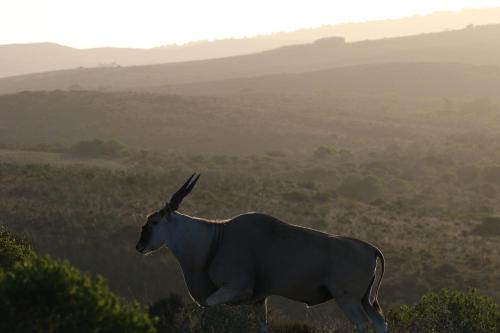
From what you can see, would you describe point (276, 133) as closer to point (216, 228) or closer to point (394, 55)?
point (216, 228)

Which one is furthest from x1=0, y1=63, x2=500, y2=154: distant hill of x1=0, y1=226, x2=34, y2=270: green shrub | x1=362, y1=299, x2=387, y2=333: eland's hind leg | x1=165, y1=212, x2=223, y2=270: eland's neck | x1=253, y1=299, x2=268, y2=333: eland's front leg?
x1=362, y1=299, x2=387, y2=333: eland's hind leg

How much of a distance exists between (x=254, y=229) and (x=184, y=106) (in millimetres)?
78876

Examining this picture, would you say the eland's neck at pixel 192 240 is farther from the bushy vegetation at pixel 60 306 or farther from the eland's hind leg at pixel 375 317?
the bushy vegetation at pixel 60 306

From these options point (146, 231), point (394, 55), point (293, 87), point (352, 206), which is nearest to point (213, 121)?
point (352, 206)

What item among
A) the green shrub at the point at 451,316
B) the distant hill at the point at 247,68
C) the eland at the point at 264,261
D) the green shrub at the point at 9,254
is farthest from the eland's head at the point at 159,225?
the distant hill at the point at 247,68

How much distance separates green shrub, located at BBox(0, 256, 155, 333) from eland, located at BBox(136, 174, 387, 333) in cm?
434

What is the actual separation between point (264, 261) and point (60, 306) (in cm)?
489

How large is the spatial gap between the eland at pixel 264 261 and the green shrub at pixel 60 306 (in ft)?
14.2

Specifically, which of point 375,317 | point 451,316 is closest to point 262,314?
point 375,317

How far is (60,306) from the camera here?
6.55 meters

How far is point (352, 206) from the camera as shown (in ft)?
126

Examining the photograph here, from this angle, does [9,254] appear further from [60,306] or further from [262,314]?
[60,306]

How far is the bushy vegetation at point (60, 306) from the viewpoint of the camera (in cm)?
647

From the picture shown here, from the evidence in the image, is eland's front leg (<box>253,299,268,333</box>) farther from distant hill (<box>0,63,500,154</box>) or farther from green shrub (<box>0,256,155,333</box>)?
distant hill (<box>0,63,500,154</box>)
